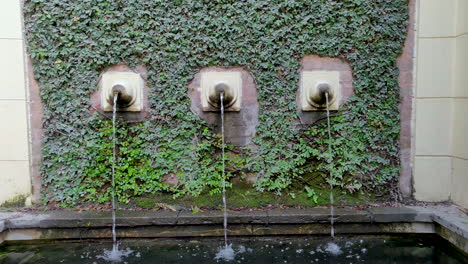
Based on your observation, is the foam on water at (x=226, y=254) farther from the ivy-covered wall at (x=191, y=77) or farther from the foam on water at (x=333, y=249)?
the foam on water at (x=333, y=249)

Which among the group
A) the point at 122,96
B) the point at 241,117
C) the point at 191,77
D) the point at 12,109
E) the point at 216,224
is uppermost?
the point at 191,77

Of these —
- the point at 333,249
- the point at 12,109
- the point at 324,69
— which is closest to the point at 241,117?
the point at 324,69

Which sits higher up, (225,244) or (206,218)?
(206,218)

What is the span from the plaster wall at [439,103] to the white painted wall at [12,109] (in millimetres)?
4725

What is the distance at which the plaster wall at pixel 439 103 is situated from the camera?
141 inches

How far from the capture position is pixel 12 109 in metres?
3.63

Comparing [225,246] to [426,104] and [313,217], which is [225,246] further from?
[426,104]

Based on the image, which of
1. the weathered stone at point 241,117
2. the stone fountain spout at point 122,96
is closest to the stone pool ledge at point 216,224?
the weathered stone at point 241,117

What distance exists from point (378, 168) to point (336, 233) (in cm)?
102

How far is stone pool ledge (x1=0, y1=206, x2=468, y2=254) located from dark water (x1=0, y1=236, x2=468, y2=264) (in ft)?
0.25

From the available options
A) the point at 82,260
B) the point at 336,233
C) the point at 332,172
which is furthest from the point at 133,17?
the point at 336,233

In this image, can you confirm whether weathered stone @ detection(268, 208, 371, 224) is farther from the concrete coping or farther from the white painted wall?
the white painted wall

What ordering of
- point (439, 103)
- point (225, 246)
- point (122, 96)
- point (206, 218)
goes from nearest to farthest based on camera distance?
1. point (225, 246)
2. point (206, 218)
3. point (122, 96)
4. point (439, 103)

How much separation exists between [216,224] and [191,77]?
68.3 inches
